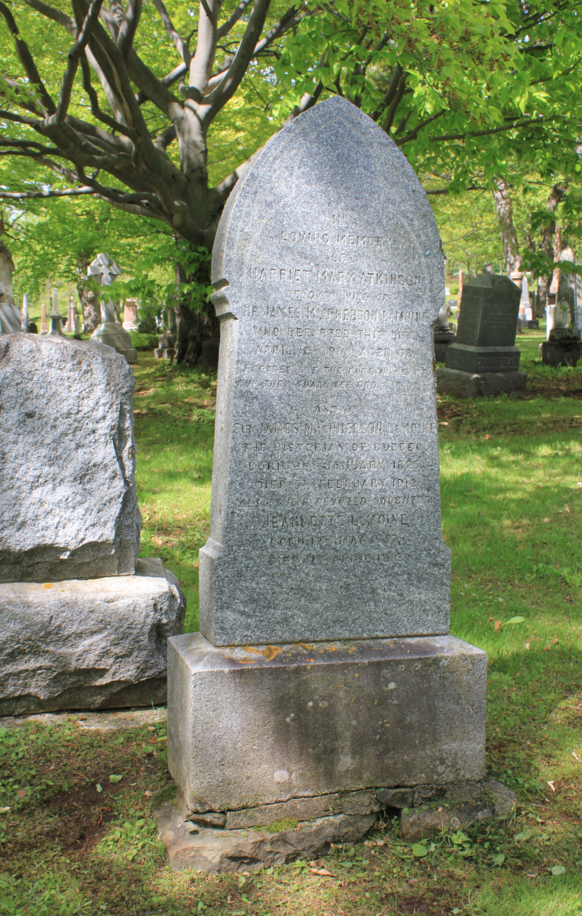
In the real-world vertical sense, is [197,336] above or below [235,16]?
below

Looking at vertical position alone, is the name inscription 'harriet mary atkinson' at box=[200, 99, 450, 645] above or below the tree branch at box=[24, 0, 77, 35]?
below

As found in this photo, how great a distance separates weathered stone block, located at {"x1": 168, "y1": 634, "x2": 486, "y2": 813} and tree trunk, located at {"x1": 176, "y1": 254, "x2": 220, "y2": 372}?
12.7 metres

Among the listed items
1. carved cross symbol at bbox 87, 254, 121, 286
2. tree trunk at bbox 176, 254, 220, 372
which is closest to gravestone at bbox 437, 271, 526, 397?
tree trunk at bbox 176, 254, 220, 372

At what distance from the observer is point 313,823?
9.68ft

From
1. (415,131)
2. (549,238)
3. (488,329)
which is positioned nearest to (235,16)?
(415,131)

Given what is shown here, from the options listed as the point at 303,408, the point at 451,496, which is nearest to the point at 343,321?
the point at 303,408

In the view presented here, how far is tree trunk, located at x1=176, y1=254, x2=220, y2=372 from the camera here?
51.2ft

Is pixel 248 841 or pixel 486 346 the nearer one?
pixel 248 841

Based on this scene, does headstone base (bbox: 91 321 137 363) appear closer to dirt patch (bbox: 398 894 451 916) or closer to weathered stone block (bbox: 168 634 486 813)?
weathered stone block (bbox: 168 634 486 813)

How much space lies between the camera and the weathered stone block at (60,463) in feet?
12.5

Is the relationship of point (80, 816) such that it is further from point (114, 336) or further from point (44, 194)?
point (114, 336)

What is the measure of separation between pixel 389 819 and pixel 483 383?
36.3 ft

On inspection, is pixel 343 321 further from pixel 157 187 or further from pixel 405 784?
pixel 157 187

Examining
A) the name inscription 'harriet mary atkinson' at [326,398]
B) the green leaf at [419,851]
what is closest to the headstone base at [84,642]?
the name inscription 'harriet mary atkinson' at [326,398]
